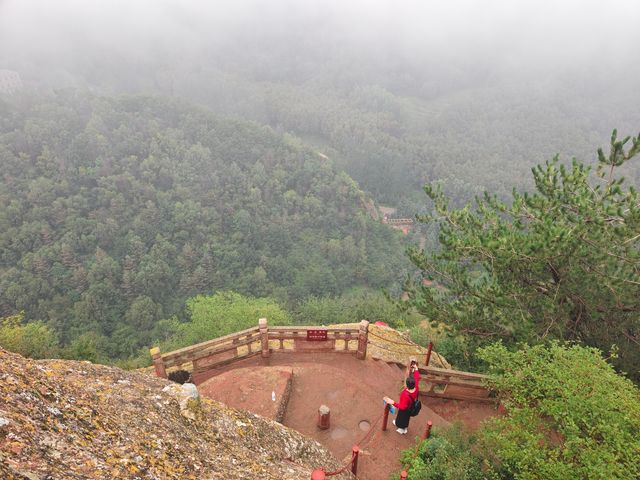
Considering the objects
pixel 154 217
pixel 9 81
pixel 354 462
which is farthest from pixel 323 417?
pixel 9 81

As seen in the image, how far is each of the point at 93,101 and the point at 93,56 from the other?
409 feet

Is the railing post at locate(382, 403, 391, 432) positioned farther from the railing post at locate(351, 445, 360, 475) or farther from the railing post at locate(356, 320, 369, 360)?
the railing post at locate(356, 320, 369, 360)

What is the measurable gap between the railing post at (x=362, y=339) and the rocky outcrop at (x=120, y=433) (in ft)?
14.8

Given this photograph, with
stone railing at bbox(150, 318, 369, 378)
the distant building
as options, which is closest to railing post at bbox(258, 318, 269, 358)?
stone railing at bbox(150, 318, 369, 378)

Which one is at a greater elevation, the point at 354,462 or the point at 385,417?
the point at 385,417

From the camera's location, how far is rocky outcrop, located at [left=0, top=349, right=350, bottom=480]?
370cm

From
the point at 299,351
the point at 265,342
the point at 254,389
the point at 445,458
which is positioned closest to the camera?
the point at 445,458

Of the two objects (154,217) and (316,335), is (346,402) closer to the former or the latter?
(316,335)

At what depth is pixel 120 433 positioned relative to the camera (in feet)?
15.0

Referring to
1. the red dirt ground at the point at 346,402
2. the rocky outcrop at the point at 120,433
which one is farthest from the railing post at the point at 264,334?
the rocky outcrop at the point at 120,433

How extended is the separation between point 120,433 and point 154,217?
6207cm

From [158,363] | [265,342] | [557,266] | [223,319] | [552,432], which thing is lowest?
[223,319]

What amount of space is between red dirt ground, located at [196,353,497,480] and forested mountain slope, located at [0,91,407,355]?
3476 centimetres

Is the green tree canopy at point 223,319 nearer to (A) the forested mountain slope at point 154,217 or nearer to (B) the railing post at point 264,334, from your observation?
(B) the railing post at point 264,334
